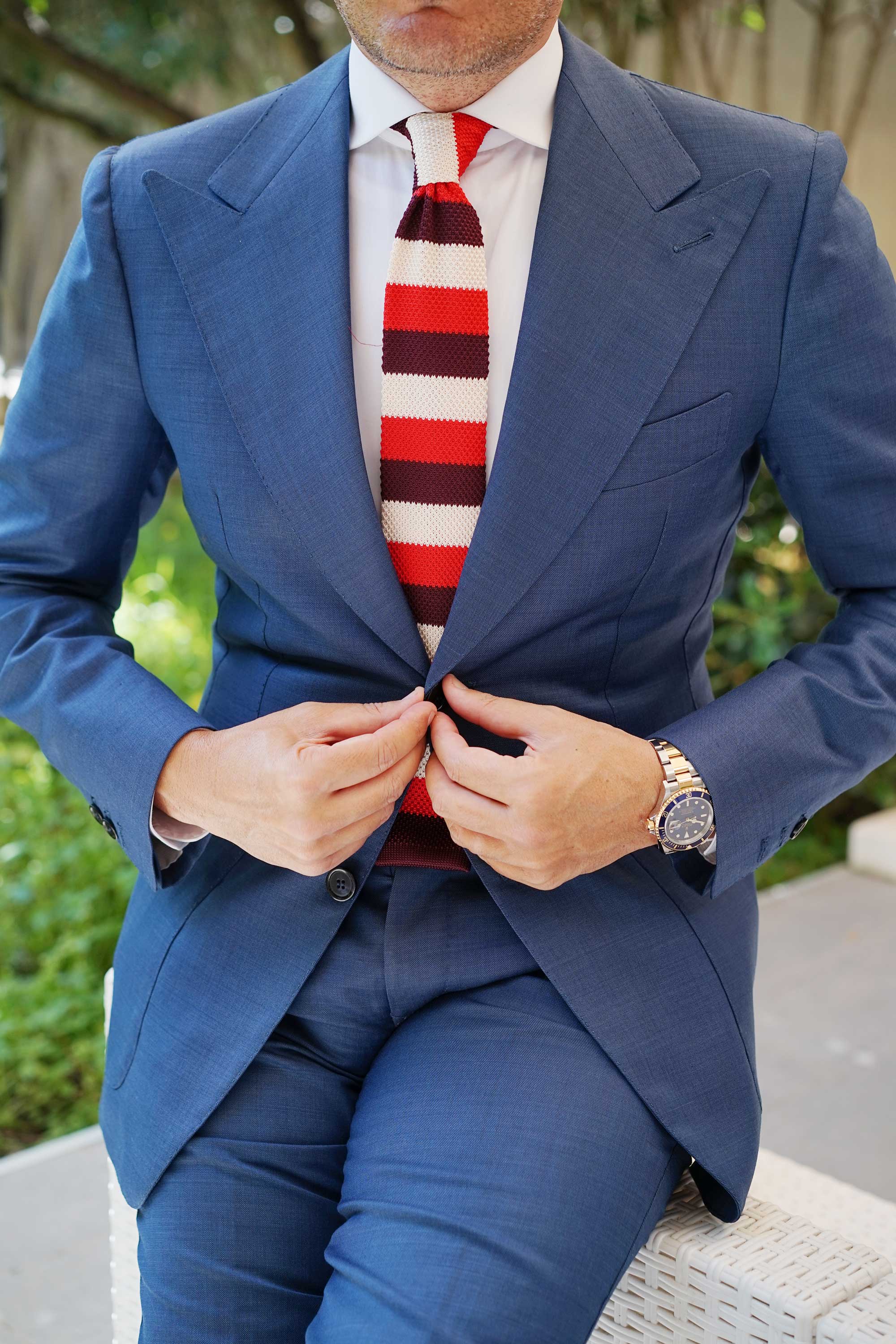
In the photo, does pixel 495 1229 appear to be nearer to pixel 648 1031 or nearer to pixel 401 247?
pixel 648 1031

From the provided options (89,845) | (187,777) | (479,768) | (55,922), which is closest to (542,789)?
(479,768)

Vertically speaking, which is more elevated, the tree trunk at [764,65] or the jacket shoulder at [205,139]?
the jacket shoulder at [205,139]

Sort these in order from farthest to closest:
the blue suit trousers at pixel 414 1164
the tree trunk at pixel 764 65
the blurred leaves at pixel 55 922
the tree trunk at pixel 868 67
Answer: the tree trunk at pixel 764 65, the tree trunk at pixel 868 67, the blurred leaves at pixel 55 922, the blue suit trousers at pixel 414 1164

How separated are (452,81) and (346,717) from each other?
0.64 metres

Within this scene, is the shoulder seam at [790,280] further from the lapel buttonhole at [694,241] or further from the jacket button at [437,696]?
the jacket button at [437,696]

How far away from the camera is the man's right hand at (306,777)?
1151mm

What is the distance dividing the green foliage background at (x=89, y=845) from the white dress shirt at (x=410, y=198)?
1709mm

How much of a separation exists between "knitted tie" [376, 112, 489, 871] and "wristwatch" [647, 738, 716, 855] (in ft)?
0.68

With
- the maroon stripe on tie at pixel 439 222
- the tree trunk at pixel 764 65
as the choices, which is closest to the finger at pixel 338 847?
the maroon stripe on tie at pixel 439 222

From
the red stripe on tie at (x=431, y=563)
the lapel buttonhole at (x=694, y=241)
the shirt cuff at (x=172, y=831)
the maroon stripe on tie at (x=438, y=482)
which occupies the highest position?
Answer: the lapel buttonhole at (x=694, y=241)

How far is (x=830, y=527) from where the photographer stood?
135 centimetres

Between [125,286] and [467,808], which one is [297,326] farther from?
[467,808]

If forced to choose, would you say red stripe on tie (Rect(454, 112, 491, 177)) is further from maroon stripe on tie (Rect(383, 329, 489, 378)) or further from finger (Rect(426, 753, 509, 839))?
finger (Rect(426, 753, 509, 839))

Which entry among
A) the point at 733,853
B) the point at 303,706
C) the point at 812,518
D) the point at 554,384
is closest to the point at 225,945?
the point at 303,706
